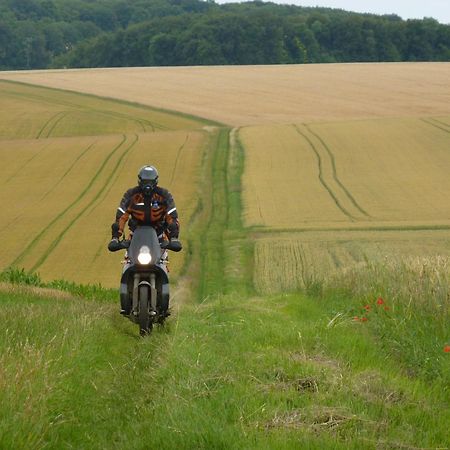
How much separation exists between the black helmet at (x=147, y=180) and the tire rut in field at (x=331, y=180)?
20522 millimetres

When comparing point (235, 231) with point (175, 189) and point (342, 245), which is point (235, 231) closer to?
point (342, 245)

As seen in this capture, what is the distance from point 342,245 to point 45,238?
8895mm

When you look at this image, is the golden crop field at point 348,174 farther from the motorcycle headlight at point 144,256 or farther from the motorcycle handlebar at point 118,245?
the motorcycle headlight at point 144,256

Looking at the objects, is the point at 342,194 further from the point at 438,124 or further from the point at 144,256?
the point at 144,256

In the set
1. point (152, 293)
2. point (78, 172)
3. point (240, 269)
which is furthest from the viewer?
point (78, 172)

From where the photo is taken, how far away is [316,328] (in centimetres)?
899

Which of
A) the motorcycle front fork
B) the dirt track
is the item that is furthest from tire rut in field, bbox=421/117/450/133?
the motorcycle front fork

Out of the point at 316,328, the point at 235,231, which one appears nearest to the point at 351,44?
the point at 235,231

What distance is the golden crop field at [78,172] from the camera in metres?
25.5

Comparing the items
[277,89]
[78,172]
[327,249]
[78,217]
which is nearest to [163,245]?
[327,249]

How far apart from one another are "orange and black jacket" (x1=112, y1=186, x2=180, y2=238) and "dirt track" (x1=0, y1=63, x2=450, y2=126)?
45.2 m

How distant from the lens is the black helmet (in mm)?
10250

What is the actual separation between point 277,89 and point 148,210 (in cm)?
6312

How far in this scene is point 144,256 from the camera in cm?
995
